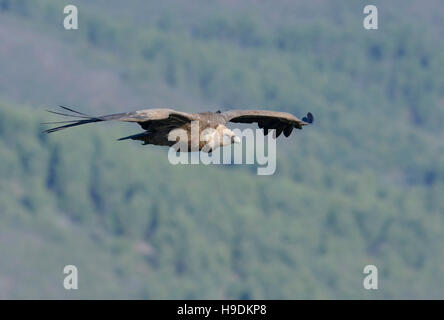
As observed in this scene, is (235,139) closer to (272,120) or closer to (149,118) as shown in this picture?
(149,118)

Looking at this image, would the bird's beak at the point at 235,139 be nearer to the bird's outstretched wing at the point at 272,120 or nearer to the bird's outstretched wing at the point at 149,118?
the bird's outstretched wing at the point at 149,118

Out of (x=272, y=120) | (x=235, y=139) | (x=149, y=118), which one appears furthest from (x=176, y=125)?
(x=272, y=120)

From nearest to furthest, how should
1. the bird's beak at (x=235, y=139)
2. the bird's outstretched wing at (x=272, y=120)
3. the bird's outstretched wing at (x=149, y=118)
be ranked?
the bird's outstretched wing at (x=149, y=118) → the bird's beak at (x=235, y=139) → the bird's outstretched wing at (x=272, y=120)

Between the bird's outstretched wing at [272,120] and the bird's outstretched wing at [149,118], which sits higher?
the bird's outstretched wing at [272,120]

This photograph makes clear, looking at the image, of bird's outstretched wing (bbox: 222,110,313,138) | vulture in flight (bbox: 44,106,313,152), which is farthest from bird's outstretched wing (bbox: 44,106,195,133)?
bird's outstretched wing (bbox: 222,110,313,138)

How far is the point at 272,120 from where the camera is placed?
47688 mm

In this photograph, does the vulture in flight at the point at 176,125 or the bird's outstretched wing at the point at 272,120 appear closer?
the vulture in flight at the point at 176,125

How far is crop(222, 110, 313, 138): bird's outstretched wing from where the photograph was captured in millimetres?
45828

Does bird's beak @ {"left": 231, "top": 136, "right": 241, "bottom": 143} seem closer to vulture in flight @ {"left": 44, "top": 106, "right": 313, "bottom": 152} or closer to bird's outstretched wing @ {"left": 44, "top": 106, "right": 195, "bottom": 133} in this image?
vulture in flight @ {"left": 44, "top": 106, "right": 313, "bottom": 152}

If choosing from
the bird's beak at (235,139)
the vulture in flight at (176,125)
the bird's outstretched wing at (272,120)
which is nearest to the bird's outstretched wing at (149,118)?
the vulture in flight at (176,125)

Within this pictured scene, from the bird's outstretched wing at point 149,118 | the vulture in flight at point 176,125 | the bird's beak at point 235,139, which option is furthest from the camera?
the bird's beak at point 235,139

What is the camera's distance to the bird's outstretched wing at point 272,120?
4583cm
